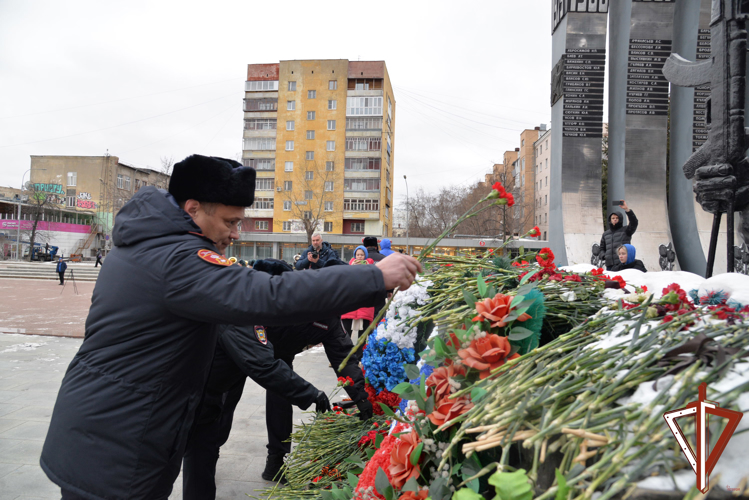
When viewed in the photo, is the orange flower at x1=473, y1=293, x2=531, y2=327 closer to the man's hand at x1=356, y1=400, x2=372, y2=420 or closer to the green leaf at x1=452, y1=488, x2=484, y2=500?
the green leaf at x1=452, y1=488, x2=484, y2=500

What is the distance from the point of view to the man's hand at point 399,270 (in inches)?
58.4

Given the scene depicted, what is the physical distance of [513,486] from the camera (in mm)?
855

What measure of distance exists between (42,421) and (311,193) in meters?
42.1

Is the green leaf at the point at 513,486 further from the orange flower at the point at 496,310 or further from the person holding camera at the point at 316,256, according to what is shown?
the person holding camera at the point at 316,256

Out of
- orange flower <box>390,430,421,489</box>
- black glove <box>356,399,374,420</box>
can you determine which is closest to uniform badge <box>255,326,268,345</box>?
black glove <box>356,399,374,420</box>

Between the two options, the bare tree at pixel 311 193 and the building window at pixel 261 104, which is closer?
the bare tree at pixel 311 193

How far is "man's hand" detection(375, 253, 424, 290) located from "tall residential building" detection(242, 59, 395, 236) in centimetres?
4421

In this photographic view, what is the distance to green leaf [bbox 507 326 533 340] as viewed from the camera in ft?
3.94

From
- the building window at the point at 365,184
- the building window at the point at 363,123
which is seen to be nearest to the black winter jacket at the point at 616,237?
the building window at the point at 365,184

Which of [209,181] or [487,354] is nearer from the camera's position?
[487,354]

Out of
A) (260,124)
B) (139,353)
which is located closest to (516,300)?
(139,353)

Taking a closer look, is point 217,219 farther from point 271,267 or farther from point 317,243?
point 317,243

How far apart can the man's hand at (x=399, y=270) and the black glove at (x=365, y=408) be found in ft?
5.41

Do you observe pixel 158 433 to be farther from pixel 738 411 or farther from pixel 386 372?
pixel 738 411
